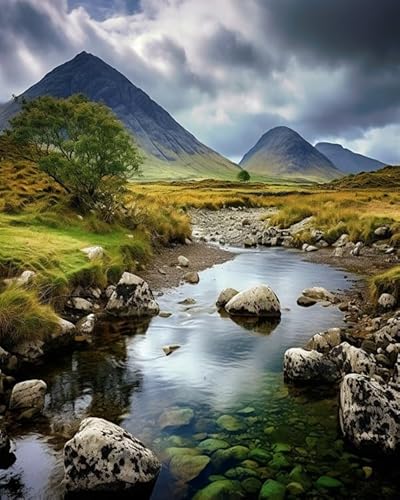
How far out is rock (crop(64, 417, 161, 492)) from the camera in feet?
22.5

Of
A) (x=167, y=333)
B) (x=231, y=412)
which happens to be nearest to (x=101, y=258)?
(x=167, y=333)

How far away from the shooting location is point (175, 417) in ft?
30.2

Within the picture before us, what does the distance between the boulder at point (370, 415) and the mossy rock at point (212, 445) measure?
2215mm

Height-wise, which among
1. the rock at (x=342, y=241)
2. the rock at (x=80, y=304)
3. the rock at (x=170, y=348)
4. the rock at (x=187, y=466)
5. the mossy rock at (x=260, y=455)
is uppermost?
the rock at (x=342, y=241)

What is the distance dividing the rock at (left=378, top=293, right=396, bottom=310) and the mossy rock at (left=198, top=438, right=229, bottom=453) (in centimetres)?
987

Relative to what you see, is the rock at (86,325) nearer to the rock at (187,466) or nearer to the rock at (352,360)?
the rock at (187,466)

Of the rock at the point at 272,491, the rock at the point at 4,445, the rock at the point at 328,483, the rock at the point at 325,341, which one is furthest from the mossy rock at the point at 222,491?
the rock at the point at 325,341

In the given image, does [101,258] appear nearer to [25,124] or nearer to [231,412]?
[231,412]

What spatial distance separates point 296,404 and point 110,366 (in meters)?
4.79

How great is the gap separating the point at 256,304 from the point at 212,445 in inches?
342

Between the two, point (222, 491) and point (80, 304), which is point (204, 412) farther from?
point (80, 304)

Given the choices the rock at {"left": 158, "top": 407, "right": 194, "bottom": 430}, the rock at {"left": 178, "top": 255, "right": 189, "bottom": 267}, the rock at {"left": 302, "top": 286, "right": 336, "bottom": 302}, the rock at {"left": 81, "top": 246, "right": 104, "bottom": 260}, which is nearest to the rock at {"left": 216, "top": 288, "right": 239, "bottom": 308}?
the rock at {"left": 302, "top": 286, "right": 336, "bottom": 302}

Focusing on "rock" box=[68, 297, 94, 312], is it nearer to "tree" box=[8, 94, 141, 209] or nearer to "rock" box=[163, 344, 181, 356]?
"rock" box=[163, 344, 181, 356]

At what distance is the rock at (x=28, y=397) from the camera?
30.2 ft
